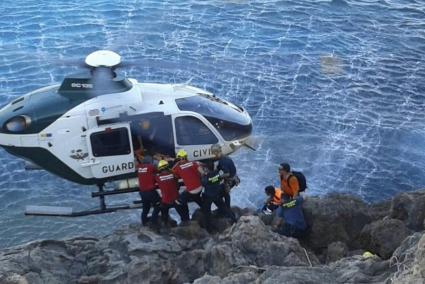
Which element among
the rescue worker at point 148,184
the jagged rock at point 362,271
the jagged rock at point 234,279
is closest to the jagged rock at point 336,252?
the jagged rock at point 362,271

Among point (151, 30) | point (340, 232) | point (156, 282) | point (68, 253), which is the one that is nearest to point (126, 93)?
point (68, 253)

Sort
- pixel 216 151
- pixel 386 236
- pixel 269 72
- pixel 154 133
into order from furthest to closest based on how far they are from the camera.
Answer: pixel 269 72, pixel 154 133, pixel 216 151, pixel 386 236

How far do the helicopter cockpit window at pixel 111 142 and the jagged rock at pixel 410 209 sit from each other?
5.71 m

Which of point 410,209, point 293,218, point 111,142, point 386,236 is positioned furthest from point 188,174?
point 410,209

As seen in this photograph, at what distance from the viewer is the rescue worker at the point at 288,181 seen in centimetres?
1253

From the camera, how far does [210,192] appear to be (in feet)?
40.3

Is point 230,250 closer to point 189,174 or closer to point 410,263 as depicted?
point 189,174

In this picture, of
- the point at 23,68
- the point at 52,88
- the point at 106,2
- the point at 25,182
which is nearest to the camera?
the point at 52,88

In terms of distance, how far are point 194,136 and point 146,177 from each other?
181cm

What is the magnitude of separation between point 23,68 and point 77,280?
1532 cm

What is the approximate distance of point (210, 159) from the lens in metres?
14.0

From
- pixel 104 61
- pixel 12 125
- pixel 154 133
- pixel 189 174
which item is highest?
pixel 104 61

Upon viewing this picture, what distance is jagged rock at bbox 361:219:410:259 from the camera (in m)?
11.4

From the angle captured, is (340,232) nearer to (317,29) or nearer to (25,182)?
(25,182)
